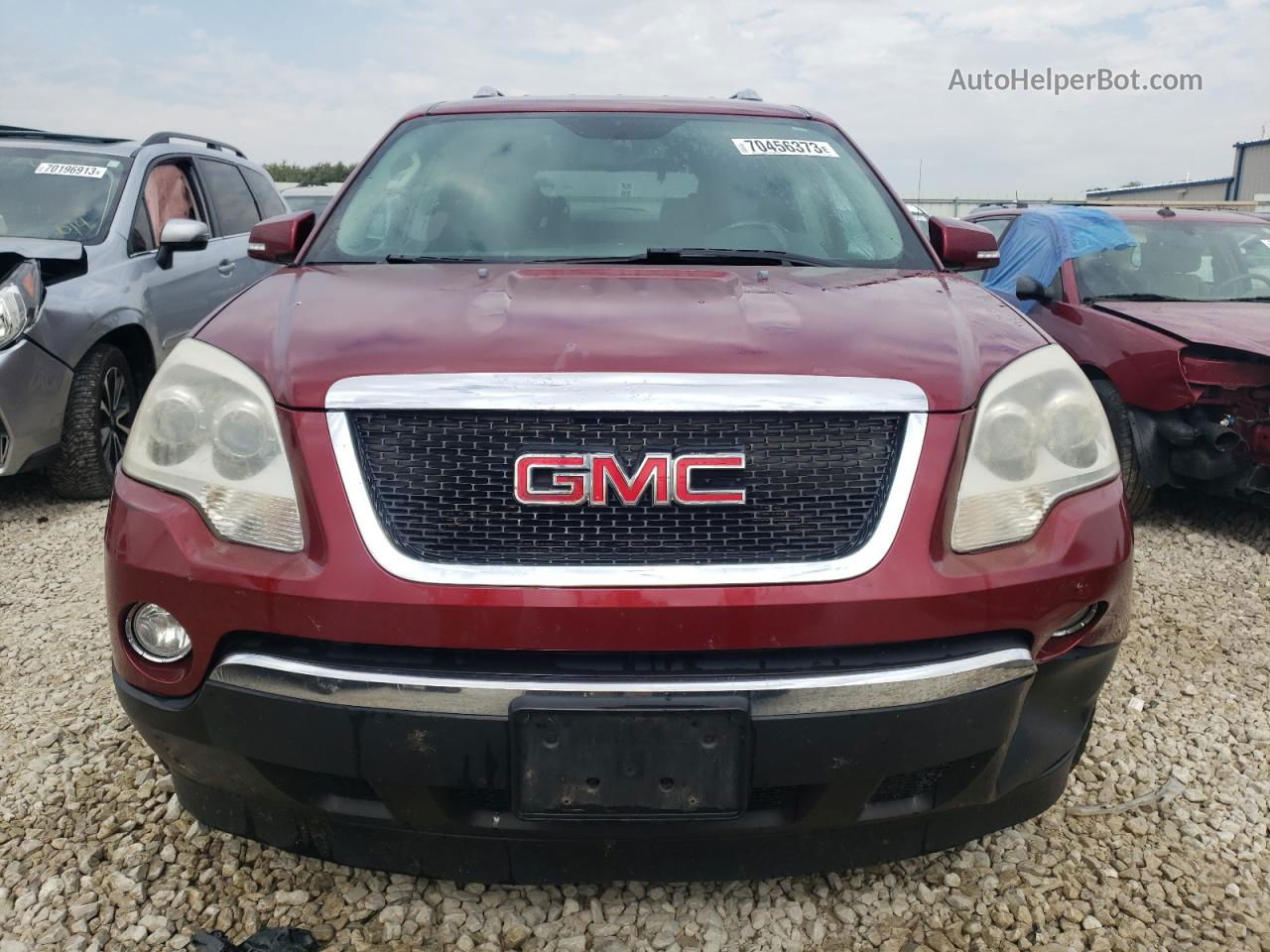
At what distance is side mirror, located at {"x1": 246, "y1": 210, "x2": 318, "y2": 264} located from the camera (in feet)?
8.79

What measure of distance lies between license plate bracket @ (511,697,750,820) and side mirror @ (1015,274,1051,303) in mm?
4423

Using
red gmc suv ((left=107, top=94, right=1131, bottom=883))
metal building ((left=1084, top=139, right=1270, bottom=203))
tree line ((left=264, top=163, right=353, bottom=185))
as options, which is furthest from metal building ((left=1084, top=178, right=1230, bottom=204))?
red gmc suv ((left=107, top=94, right=1131, bottom=883))

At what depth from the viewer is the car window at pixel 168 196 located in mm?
5383

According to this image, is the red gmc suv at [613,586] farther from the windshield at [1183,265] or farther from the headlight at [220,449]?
the windshield at [1183,265]

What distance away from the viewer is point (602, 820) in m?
1.54

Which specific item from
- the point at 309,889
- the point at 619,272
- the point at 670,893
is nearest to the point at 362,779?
the point at 309,889

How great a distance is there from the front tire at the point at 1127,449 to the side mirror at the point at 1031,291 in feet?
2.53

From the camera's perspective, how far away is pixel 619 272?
2205 millimetres

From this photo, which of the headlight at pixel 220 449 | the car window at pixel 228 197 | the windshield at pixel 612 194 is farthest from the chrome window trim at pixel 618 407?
the car window at pixel 228 197

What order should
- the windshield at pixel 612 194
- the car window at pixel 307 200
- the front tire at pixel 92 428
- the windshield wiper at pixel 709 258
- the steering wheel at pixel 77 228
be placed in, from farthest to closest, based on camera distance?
the car window at pixel 307 200
the steering wheel at pixel 77 228
the front tire at pixel 92 428
the windshield at pixel 612 194
the windshield wiper at pixel 709 258

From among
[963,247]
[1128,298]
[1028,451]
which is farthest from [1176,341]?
[1028,451]

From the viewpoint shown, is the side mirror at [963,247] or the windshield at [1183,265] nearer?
the side mirror at [963,247]

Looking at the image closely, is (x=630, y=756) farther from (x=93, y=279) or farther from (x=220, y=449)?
(x=93, y=279)

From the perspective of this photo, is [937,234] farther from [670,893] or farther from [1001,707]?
[670,893]
